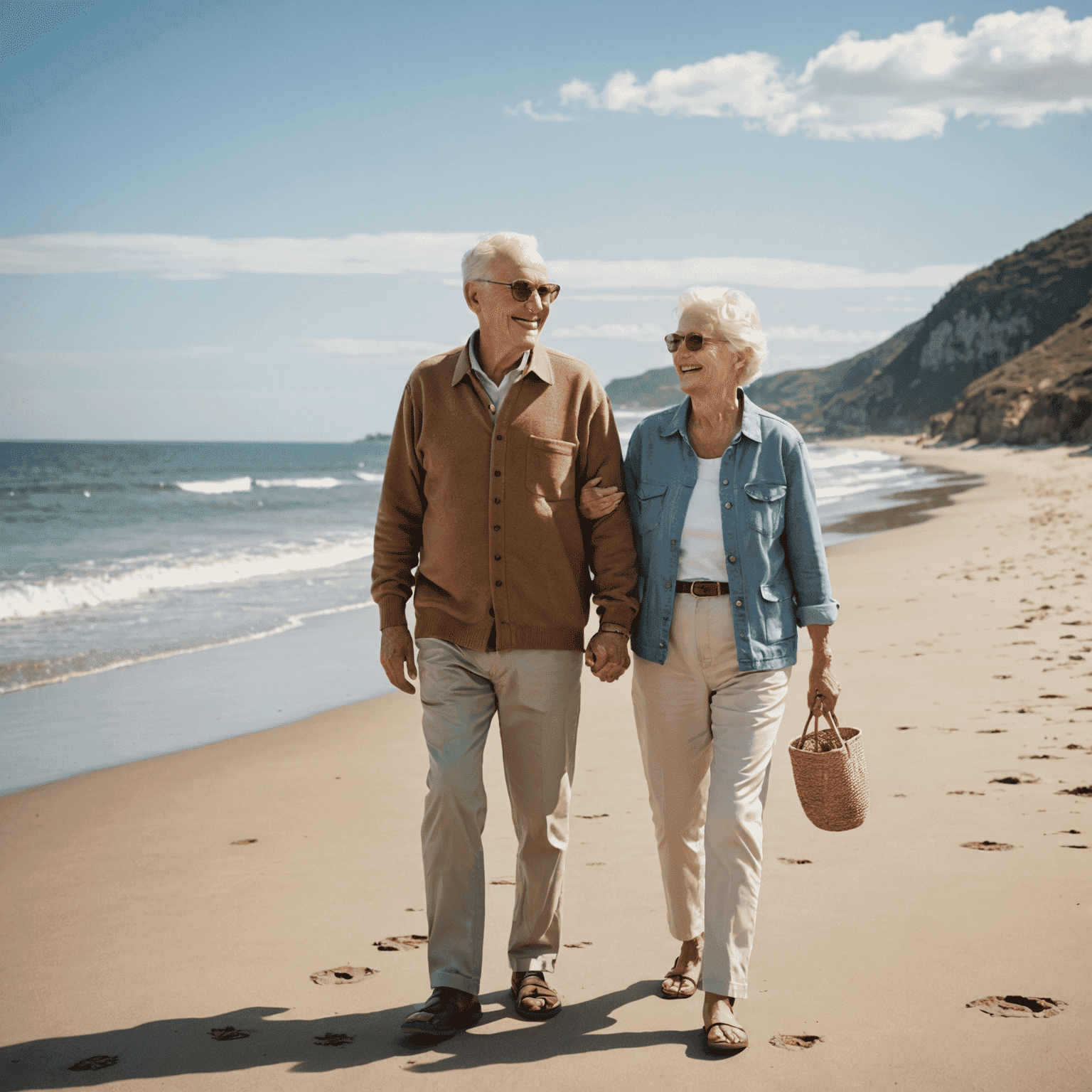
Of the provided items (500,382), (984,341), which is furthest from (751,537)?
(984,341)

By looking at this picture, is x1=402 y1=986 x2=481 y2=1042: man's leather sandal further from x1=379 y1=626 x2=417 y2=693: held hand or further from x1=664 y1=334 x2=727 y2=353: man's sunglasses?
x1=664 y1=334 x2=727 y2=353: man's sunglasses

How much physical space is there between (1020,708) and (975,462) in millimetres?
41280

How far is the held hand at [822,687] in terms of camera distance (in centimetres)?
303

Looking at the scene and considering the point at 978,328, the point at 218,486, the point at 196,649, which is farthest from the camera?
the point at 978,328

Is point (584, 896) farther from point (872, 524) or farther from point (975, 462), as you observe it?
point (975, 462)

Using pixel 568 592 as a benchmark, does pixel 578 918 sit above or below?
below

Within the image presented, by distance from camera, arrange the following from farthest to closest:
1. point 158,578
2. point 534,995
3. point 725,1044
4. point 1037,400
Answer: point 1037,400 → point 158,578 → point 534,995 → point 725,1044

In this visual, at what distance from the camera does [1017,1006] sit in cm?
273

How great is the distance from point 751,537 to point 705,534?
5.0 inches

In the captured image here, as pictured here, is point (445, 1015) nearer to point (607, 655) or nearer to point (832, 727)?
point (607, 655)

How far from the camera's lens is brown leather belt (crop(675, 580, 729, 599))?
9.62ft

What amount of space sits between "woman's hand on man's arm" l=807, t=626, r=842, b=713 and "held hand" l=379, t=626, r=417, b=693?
114 centimetres

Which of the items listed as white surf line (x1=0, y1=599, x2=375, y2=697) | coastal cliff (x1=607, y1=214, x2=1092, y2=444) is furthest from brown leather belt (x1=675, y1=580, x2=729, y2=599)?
coastal cliff (x1=607, y1=214, x2=1092, y2=444)

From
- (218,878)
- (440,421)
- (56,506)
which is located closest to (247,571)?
(218,878)
